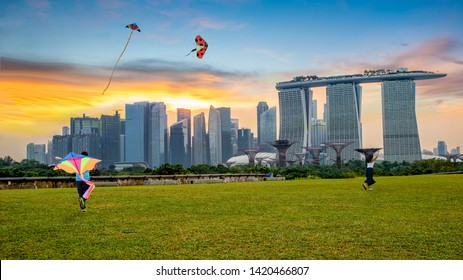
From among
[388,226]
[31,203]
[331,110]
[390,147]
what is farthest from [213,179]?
[331,110]

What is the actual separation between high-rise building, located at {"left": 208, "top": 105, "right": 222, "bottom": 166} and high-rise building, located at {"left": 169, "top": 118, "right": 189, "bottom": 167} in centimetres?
2097

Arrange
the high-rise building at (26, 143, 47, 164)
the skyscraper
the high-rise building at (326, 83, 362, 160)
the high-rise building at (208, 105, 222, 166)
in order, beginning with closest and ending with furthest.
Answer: the high-rise building at (26, 143, 47, 164) < the skyscraper < the high-rise building at (208, 105, 222, 166) < the high-rise building at (326, 83, 362, 160)

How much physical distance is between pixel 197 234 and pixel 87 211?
5.03 metres

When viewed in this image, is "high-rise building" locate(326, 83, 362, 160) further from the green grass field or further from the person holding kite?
the person holding kite

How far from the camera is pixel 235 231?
902cm

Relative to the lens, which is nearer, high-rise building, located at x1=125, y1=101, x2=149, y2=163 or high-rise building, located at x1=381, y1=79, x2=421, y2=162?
high-rise building, located at x1=125, y1=101, x2=149, y2=163

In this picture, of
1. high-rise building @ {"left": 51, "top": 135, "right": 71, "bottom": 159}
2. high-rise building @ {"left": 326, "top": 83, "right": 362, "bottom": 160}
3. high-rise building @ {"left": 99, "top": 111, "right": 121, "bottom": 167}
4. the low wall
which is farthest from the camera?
high-rise building @ {"left": 326, "top": 83, "right": 362, "bottom": 160}

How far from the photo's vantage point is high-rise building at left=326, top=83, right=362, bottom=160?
17500 cm

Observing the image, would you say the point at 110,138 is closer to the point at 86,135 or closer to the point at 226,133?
the point at 86,135

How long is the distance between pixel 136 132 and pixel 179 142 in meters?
40.3

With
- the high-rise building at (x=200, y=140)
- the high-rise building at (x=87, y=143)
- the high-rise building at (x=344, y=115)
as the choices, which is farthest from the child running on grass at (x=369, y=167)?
the high-rise building at (x=344, y=115)

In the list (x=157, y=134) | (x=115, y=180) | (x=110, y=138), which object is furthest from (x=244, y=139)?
(x=115, y=180)

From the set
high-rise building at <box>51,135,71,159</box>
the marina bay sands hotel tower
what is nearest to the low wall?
high-rise building at <box>51,135,71,159</box>
